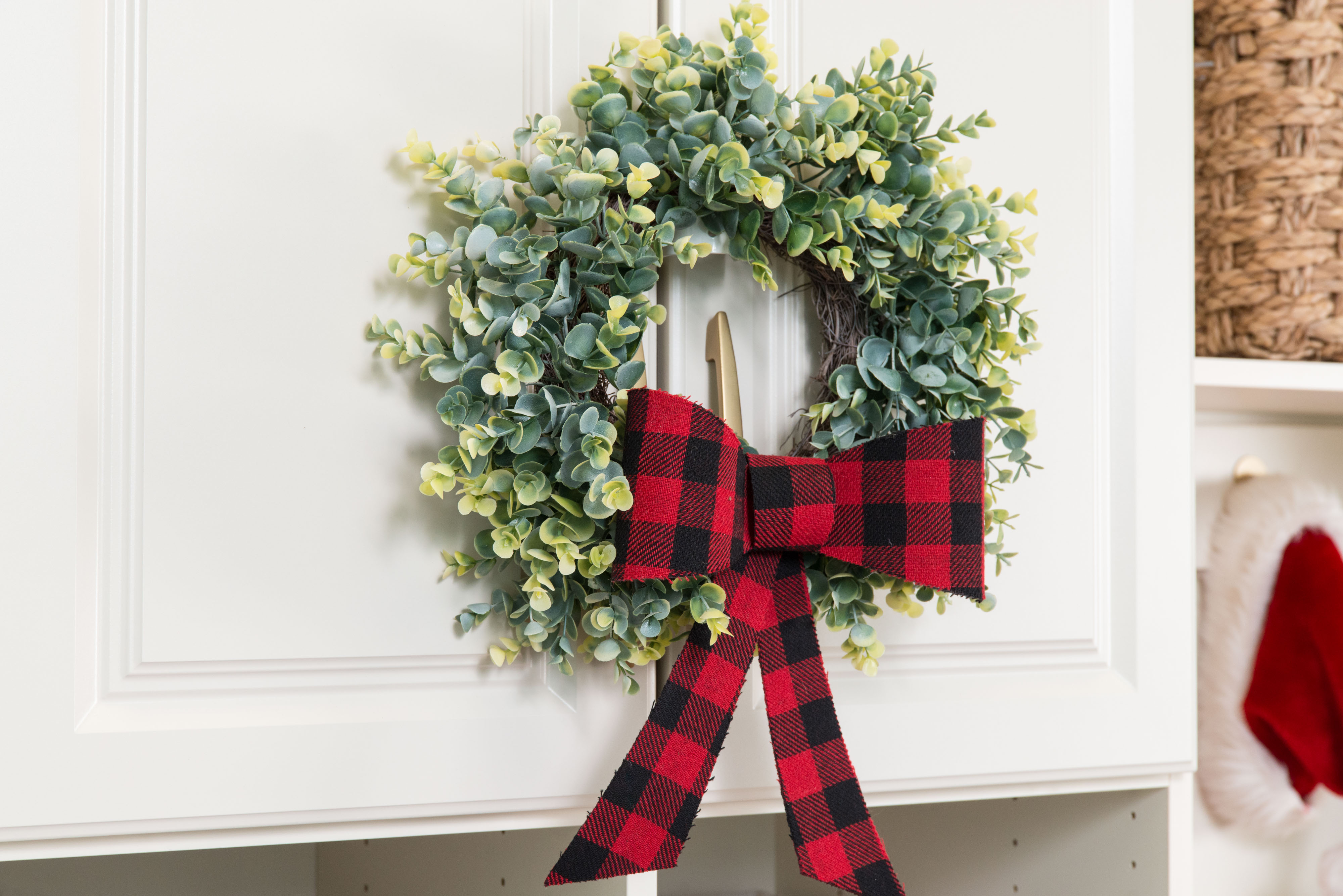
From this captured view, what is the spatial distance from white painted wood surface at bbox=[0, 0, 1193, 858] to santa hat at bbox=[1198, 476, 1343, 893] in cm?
55

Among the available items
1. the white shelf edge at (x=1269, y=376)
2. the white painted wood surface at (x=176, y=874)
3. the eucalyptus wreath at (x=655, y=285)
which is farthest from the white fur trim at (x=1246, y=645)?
the white painted wood surface at (x=176, y=874)

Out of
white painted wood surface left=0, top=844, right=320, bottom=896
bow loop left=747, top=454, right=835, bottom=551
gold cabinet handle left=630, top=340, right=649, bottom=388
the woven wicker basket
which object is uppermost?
the woven wicker basket

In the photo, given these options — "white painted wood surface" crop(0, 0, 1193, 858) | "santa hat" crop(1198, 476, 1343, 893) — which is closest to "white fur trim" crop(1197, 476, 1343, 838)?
"santa hat" crop(1198, 476, 1343, 893)

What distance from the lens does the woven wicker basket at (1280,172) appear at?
93 cm

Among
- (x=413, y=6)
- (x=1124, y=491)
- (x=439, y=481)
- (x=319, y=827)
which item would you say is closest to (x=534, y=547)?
(x=439, y=481)

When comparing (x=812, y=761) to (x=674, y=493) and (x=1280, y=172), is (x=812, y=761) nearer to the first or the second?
(x=674, y=493)

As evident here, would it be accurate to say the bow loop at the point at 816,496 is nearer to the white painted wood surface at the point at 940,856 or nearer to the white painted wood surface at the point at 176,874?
the white painted wood surface at the point at 940,856

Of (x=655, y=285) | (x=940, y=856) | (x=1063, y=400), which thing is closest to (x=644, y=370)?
(x=655, y=285)

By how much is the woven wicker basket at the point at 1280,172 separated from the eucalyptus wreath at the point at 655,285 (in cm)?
45

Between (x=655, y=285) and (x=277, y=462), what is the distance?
0.27 m

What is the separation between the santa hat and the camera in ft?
3.53

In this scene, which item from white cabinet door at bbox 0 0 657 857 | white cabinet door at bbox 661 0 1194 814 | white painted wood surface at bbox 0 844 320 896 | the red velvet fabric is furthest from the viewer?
the red velvet fabric

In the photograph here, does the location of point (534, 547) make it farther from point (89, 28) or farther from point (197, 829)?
point (89, 28)

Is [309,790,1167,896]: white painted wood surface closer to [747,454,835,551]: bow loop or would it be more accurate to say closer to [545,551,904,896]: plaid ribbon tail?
[545,551,904,896]: plaid ribbon tail
